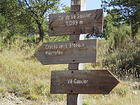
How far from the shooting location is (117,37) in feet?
32.6

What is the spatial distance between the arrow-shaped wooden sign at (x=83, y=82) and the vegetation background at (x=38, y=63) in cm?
126

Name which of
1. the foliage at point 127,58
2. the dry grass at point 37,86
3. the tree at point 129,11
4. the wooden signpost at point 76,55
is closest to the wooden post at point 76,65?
the wooden signpost at point 76,55

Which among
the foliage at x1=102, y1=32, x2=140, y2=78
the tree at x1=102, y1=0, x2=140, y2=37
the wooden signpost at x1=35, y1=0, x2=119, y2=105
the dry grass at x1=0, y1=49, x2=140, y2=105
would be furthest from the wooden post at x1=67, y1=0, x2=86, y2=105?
the tree at x1=102, y1=0, x2=140, y2=37

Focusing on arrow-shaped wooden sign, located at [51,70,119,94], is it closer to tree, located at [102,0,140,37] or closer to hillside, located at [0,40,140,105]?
hillside, located at [0,40,140,105]

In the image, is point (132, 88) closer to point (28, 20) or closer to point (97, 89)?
point (97, 89)

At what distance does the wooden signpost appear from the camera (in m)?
2.52

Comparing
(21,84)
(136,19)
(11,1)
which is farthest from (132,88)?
(11,1)

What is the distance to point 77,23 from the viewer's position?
9.05 ft

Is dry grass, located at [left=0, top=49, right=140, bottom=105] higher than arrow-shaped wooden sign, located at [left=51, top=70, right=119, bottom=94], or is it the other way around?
arrow-shaped wooden sign, located at [left=51, top=70, right=119, bottom=94]

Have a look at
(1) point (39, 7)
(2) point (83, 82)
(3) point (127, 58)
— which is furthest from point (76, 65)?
(1) point (39, 7)

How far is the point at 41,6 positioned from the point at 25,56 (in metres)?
6.91

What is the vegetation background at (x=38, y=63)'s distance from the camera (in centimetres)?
437

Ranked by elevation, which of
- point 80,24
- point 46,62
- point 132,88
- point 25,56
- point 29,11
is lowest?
point 132,88

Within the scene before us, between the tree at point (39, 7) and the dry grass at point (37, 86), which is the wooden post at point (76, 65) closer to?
the dry grass at point (37, 86)
